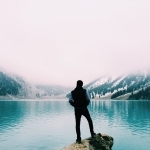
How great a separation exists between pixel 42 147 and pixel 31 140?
6758mm

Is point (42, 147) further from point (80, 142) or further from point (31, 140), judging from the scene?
point (80, 142)

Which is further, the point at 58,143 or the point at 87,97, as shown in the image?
the point at 58,143

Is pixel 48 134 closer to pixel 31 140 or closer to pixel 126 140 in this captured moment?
pixel 31 140

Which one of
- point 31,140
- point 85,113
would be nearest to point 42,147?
point 31,140

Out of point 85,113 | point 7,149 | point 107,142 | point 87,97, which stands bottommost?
point 7,149

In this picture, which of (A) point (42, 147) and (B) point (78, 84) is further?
(A) point (42, 147)

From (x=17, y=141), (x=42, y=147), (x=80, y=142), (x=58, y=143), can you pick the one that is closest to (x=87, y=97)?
(x=80, y=142)

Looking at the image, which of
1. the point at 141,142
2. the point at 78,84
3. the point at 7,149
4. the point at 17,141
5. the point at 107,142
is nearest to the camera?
the point at 78,84

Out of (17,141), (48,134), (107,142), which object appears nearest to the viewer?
(107,142)

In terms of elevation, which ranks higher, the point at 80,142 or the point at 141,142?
the point at 80,142

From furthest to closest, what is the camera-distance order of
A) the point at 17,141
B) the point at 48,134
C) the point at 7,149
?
1. the point at 48,134
2. the point at 17,141
3. the point at 7,149

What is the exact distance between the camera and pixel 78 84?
62.3ft

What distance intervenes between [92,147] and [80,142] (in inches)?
46.4

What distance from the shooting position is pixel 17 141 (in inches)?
1599
